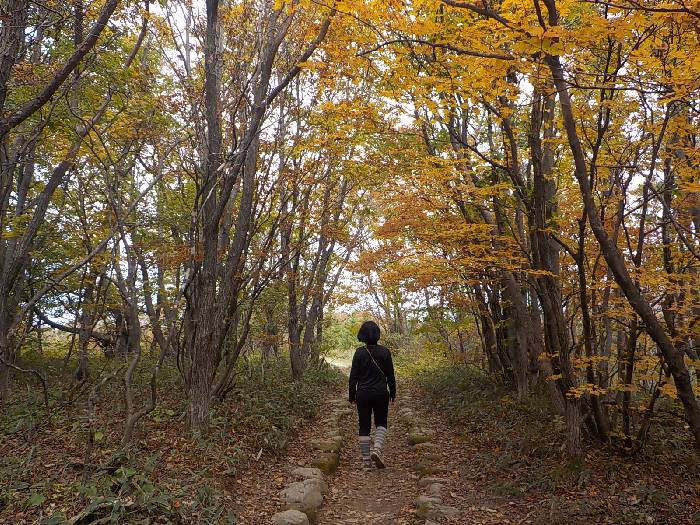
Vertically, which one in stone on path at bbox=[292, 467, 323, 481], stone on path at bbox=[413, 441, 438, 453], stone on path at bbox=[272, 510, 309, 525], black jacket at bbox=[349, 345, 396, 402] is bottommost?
stone on path at bbox=[413, 441, 438, 453]

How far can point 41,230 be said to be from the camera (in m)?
9.65

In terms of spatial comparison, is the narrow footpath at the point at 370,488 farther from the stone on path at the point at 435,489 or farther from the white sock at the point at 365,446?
the white sock at the point at 365,446

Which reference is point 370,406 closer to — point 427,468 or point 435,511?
point 427,468

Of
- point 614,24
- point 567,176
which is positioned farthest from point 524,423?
point 614,24

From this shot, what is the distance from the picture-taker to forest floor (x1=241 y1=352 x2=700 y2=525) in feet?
13.9

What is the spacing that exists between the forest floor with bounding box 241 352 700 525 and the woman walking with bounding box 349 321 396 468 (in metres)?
0.34

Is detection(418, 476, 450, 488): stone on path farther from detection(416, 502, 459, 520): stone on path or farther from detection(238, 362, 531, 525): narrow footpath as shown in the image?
detection(416, 502, 459, 520): stone on path

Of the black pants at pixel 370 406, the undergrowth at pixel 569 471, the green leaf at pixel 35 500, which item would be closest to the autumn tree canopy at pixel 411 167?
the undergrowth at pixel 569 471

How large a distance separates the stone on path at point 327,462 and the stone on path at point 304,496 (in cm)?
84

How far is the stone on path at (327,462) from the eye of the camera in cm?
588

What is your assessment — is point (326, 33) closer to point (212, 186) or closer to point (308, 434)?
point (212, 186)

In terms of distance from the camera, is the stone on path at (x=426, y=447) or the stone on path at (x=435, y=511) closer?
the stone on path at (x=435, y=511)

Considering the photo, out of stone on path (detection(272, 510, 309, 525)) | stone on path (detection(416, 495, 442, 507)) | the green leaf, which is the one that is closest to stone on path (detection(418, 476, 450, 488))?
stone on path (detection(416, 495, 442, 507))

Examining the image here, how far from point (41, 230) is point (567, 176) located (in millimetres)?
10373
